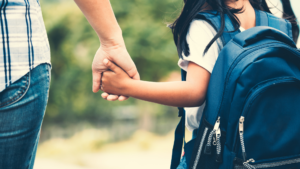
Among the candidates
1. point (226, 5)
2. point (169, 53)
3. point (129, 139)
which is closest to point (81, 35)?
point (169, 53)

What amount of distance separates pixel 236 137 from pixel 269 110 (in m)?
0.14

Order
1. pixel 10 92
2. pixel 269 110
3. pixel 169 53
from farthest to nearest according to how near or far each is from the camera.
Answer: pixel 169 53
pixel 269 110
pixel 10 92

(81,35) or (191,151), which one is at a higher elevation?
(191,151)

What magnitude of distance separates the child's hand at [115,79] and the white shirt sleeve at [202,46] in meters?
0.26

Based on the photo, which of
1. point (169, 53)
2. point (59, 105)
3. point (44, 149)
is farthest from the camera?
point (59, 105)

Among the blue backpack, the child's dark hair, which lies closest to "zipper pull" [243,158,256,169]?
the blue backpack

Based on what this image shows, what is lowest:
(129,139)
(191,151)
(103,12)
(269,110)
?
(129,139)

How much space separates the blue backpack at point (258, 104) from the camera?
847 millimetres

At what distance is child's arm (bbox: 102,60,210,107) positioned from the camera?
1.01 metres

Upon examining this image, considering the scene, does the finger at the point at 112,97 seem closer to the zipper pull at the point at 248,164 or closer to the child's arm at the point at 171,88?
the child's arm at the point at 171,88

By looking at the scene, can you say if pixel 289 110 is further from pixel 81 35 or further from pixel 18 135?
pixel 81 35

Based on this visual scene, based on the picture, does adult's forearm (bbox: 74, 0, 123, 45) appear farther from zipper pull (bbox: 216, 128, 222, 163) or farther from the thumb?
zipper pull (bbox: 216, 128, 222, 163)

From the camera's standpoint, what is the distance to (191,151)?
1076 mm

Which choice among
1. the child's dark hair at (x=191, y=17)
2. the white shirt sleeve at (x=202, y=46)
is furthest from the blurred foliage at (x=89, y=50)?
the white shirt sleeve at (x=202, y=46)
